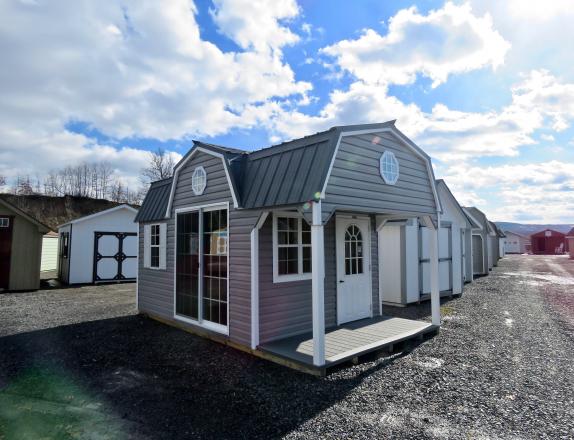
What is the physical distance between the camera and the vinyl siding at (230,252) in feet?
18.8

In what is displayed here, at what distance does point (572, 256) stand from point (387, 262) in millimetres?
32514

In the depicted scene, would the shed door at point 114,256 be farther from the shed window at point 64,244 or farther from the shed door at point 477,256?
the shed door at point 477,256

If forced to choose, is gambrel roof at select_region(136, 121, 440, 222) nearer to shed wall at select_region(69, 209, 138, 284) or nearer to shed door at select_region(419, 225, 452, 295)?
shed door at select_region(419, 225, 452, 295)

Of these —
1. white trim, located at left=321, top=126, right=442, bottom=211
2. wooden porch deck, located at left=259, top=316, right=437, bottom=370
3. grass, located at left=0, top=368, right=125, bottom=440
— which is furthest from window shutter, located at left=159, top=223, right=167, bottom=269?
white trim, located at left=321, top=126, right=442, bottom=211

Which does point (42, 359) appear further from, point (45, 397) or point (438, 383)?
point (438, 383)

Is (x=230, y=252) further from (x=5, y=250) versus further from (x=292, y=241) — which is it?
(x=5, y=250)

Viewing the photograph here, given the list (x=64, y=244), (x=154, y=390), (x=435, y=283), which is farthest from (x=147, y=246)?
(x=64, y=244)

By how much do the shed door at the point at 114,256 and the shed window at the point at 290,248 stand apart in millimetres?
12376

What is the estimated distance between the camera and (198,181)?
690 cm

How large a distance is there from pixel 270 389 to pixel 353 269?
3615 mm

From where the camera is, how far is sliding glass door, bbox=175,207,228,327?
6.34 metres

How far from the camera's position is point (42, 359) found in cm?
550

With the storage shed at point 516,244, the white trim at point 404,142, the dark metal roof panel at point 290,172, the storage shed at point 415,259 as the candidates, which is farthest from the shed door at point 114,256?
the storage shed at point 516,244

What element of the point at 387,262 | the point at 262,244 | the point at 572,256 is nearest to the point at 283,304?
the point at 262,244
